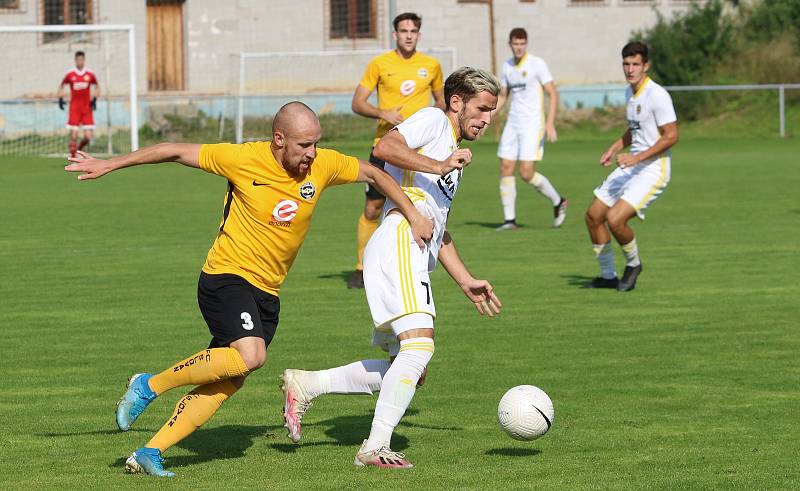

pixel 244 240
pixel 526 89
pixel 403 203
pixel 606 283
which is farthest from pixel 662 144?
pixel 244 240

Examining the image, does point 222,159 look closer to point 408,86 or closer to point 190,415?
point 190,415

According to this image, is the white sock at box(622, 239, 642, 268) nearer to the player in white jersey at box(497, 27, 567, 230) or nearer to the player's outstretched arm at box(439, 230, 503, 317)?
the player in white jersey at box(497, 27, 567, 230)

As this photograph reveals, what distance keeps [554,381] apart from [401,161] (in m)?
2.64

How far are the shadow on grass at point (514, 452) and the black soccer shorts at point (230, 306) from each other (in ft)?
4.32

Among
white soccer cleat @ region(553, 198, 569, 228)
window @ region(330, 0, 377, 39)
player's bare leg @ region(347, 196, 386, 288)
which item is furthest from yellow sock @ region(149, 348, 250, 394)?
window @ region(330, 0, 377, 39)

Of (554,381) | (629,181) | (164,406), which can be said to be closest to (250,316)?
(164,406)

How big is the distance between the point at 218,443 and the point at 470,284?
1549mm

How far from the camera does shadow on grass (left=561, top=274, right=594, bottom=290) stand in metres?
13.6

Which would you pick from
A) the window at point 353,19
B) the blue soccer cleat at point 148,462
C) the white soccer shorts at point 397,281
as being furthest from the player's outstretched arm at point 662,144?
the window at point 353,19

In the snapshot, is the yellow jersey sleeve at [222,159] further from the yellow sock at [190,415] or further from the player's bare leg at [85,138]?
the player's bare leg at [85,138]

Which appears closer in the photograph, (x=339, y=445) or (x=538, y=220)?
(x=339, y=445)

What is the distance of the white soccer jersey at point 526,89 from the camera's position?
62.5 feet

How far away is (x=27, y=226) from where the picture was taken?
19.3 meters

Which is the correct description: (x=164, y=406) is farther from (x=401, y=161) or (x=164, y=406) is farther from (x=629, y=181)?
(x=629, y=181)
